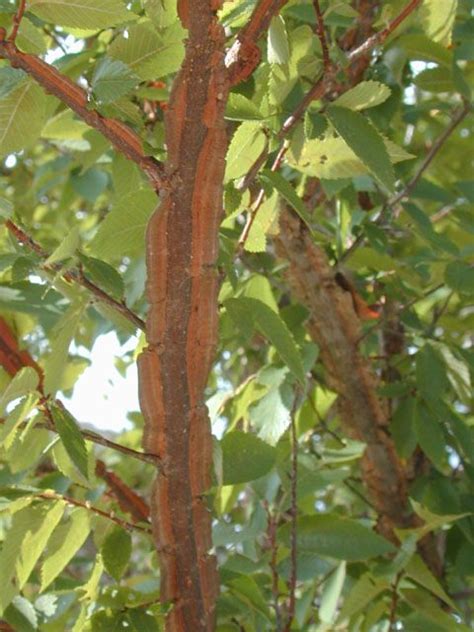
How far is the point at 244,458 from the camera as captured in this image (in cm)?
74

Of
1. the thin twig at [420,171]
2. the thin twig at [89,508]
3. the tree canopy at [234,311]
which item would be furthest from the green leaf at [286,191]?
the thin twig at [420,171]

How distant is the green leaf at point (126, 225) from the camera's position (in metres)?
0.66

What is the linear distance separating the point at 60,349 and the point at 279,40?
23 cm

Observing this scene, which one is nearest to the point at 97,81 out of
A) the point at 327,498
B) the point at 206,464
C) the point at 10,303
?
the point at 206,464

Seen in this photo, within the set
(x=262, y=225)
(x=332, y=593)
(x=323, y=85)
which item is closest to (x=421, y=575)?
(x=332, y=593)

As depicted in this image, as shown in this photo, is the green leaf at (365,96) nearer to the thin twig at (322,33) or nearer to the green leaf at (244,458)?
the thin twig at (322,33)

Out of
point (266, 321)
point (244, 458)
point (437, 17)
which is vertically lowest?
point (244, 458)

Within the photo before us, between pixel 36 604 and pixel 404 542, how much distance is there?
310 millimetres

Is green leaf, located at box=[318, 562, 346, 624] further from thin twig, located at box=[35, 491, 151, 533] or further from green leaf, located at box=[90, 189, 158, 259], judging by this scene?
green leaf, located at box=[90, 189, 158, 259]

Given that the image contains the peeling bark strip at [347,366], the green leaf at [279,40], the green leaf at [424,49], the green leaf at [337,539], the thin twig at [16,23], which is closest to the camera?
the thin twig at [16,23]

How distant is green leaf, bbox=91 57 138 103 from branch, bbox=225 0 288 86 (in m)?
0.05

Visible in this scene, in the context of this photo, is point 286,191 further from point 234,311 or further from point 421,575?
point 421,575

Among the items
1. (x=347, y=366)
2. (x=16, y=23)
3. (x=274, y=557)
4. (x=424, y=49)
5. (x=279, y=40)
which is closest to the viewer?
(x=16, y=23)

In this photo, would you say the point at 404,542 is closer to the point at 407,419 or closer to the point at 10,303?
the point at 407,419
